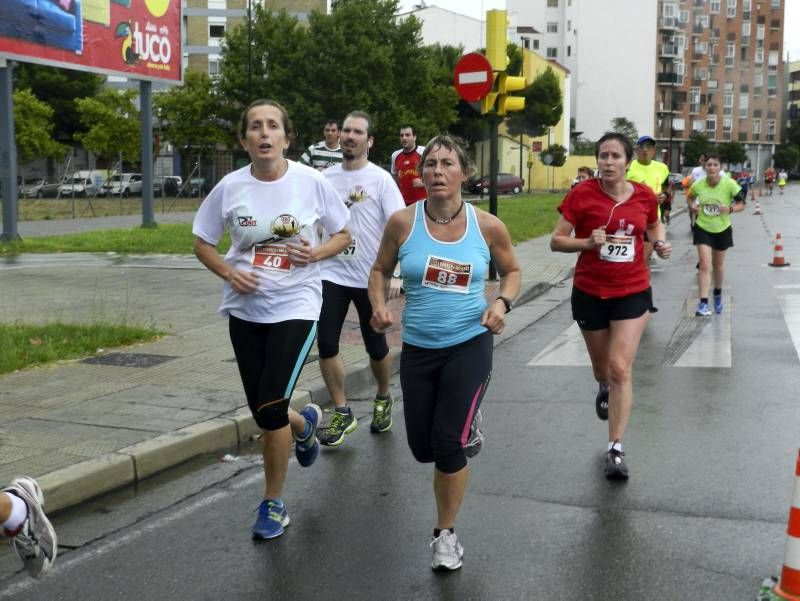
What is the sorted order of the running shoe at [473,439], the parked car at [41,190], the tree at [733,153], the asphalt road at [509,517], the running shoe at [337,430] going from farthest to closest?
the tree at [733,153], the parked car at [41,190], the running shoe at [337,430], the running shoe at [473,439], the asphalt road at [509,517]

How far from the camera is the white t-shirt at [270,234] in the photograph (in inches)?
189

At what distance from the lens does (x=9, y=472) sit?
5.36m

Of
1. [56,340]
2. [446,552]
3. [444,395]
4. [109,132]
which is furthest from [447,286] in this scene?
[109,132]

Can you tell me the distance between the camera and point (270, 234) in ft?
15.8

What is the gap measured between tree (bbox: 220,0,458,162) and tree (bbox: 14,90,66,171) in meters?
9.43

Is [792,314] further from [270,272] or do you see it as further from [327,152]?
[270,272]

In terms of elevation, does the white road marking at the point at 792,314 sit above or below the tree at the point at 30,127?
below

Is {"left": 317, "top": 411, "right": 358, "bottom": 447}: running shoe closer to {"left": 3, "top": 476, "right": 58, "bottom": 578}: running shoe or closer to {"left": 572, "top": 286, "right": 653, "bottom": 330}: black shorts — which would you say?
{"left": 572, "top": 286, "right": 653, "bottom": 330}: black shorts

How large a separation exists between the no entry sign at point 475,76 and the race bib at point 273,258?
906cm

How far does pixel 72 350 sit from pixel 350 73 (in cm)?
4257

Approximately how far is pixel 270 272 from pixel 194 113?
5210cm

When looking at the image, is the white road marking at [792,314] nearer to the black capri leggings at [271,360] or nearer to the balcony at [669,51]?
the black capri leggings at [271,360]

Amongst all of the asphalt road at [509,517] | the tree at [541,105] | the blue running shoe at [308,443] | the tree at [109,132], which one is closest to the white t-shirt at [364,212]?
the asphalt road at [509,517]

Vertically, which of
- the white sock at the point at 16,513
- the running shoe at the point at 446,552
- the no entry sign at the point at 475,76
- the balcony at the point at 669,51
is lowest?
the running shoe at the point at 446,552
